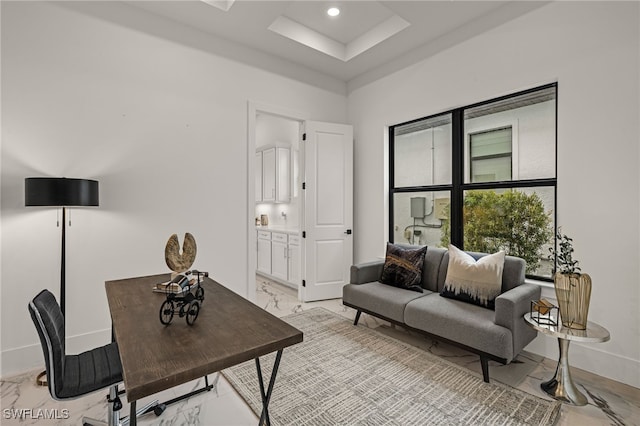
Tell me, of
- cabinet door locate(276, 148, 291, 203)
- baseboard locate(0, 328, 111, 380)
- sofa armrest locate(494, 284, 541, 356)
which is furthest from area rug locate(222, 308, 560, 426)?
cabinet door locate(276, 148, 291, 203)

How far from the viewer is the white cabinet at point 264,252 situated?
17.6ft

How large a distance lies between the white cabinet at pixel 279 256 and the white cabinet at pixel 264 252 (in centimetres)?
16

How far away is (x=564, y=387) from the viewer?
2053 mm

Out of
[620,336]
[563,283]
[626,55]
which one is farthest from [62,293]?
[626,55]

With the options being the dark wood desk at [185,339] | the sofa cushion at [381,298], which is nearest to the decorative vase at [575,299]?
the sofa cushion at [381,298]

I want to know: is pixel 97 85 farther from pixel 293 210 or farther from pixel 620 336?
pixel 620 336

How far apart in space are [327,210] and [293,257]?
3.18 feet

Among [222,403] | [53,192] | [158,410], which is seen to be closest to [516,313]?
[222,403]

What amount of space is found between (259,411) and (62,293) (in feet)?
5.53

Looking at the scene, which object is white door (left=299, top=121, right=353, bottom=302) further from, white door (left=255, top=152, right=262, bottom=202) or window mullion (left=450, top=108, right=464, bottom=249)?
white door (left=255, top=152, right=262, bottom=202)

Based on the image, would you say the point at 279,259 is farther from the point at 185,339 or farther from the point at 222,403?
the point at 185,339

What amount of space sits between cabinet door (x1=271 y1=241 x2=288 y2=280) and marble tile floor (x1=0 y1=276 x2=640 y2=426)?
8.51 ft

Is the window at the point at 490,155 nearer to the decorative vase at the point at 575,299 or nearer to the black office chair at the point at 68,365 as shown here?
the decorative vase at the point at 575,299

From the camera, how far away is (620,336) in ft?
7.48
